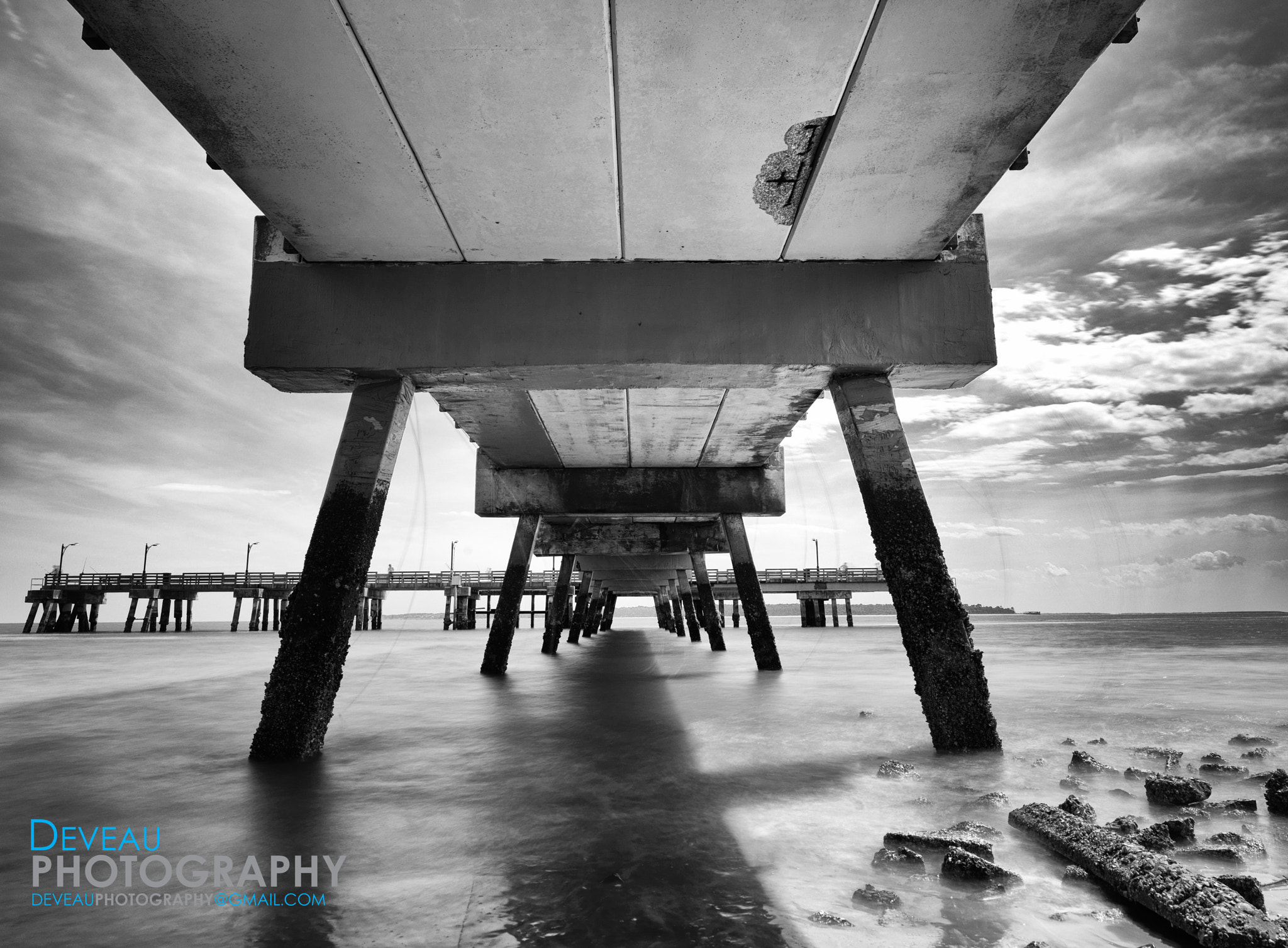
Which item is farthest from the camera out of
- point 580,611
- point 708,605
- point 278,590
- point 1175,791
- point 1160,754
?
point 278,590

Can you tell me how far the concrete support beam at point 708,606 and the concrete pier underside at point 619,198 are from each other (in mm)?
13621

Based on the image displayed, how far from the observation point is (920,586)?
479 cm

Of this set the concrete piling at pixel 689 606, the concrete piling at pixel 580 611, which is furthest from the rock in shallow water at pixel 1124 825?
the concrete piling at pixel 580 611

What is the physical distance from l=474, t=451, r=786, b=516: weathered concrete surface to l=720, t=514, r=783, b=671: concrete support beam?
595mm

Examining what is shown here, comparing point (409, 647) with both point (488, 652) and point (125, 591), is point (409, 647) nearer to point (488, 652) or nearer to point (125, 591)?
Answer: point (488, 652)

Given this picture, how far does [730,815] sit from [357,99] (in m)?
3.70

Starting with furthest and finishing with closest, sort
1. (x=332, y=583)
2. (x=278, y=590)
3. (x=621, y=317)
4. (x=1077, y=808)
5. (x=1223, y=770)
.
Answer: (x=278, y=590)
(x=621, y=317)
(x=332, y=583)
(x=1223, y=770)
(x=1077, y=808)

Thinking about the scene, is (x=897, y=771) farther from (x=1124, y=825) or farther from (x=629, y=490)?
(x=629, y=490)

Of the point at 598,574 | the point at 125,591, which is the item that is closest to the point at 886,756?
the point at 598,574

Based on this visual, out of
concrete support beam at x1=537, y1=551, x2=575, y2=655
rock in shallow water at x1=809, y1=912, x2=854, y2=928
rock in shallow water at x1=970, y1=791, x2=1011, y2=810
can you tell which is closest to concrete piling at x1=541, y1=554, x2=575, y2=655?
concrete support beam at x1=537, y1=551, x2=575, y2=655

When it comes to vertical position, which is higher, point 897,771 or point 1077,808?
point 1077,808

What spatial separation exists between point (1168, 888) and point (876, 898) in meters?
0.76

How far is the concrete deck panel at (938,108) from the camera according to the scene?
10.4 feet

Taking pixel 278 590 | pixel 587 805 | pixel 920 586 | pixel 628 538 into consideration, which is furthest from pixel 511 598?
pixel 278 590
